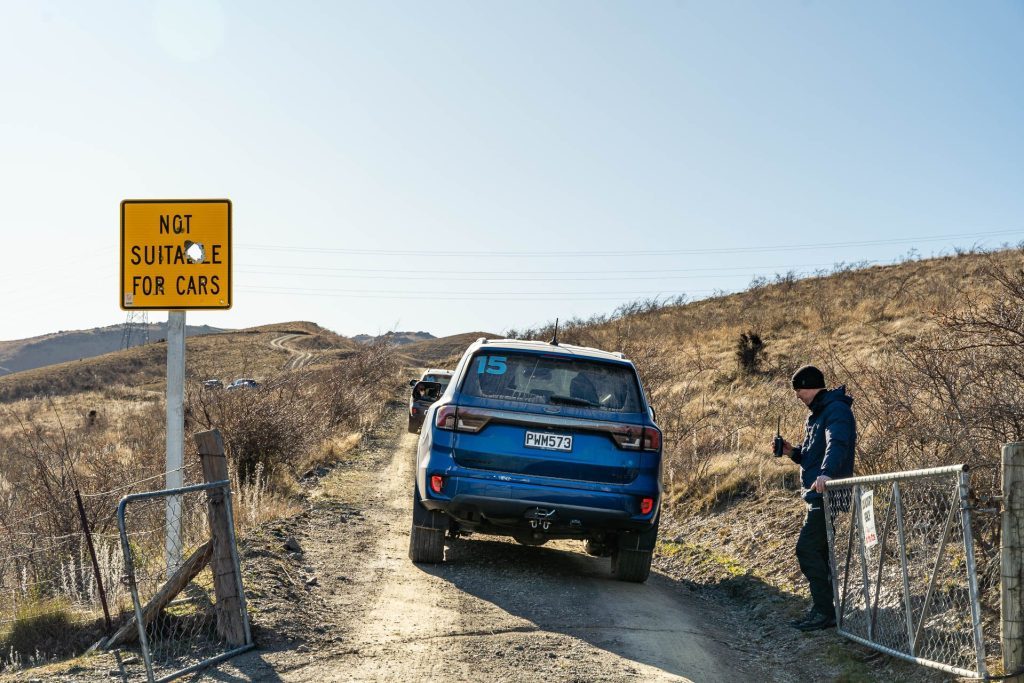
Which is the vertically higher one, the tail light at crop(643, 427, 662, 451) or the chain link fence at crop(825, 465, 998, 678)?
the tail light at crop(643, 427, 662, 451)

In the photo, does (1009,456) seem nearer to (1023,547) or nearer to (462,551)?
(1023,547)

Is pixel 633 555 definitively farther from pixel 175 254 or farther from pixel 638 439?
pixel 175 254

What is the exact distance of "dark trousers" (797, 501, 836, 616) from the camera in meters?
7.54

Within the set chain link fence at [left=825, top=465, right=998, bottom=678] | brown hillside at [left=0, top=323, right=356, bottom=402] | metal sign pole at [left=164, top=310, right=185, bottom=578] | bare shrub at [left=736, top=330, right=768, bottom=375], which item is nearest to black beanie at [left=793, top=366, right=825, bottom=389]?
chain link fence at [left=825, top=465, right=998, bottom=678]

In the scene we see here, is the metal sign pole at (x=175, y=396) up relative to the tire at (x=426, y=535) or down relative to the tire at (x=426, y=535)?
up

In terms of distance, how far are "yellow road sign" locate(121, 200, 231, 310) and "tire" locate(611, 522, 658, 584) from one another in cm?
404

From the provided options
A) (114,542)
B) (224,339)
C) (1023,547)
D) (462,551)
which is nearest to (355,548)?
(462,551)

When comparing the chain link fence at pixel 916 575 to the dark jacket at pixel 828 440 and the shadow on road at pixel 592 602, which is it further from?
the shadow on road at pixel 592 602

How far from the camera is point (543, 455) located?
26.6 ft

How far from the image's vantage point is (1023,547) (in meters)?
5.06

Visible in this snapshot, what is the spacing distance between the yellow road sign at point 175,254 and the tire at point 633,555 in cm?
404

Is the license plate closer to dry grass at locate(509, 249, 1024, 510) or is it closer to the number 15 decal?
the number 15 decal

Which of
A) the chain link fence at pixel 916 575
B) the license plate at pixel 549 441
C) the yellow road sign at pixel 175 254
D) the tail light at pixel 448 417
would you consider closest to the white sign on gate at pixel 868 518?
the chain link fence at pixel 916 575

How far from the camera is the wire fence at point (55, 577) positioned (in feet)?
23.8
